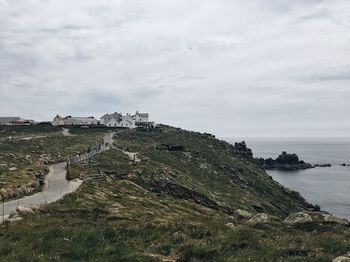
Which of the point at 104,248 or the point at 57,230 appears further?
the point at 57,230

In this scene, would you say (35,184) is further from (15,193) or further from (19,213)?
(19,213)

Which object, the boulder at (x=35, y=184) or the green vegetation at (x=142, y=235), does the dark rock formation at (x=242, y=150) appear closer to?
the green vegetation at (x=142, y=235)

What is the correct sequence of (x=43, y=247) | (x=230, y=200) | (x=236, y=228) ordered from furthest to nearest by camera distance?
(x=230, y=200), (x=236, y=228), (x=43, y=247)

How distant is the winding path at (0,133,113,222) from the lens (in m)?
37.0

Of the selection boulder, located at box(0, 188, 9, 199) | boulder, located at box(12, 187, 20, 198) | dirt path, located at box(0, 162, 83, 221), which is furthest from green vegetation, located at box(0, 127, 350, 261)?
boulder, located at box(0, 188, 9, 199)

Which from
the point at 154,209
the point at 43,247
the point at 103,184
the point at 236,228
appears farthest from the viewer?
the point at 103,184

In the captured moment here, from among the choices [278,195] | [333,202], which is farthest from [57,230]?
[333,202]

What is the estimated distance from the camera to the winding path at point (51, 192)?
121 ft

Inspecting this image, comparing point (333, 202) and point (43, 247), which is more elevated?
point (43, 247)

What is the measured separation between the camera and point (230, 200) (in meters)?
79.8

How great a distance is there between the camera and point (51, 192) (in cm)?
4588

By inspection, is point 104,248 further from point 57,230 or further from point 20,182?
point 20,182

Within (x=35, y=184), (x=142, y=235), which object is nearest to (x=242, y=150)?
(x=35, y=184)

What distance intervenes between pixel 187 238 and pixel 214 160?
313 ft
